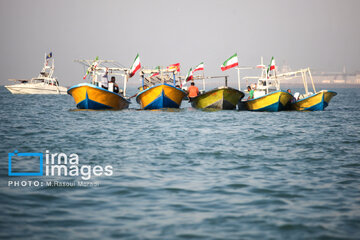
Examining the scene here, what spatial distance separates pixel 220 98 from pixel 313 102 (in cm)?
670

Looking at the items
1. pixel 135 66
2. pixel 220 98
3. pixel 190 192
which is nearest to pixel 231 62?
pixel 220 98

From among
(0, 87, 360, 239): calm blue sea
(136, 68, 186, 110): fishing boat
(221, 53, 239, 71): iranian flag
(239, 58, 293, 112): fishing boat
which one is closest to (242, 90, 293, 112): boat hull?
(239, 58, 293, 112): fishing boat

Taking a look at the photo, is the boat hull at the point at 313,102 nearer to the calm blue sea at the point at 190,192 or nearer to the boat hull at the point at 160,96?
the boat hull at the point at 160,96

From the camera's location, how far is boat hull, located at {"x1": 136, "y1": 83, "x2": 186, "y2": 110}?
83.7ft

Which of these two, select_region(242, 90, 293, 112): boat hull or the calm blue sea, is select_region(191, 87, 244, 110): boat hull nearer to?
select_region(242, 90, 293, 112): boat hull

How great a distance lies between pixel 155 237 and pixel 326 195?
372 centimetres

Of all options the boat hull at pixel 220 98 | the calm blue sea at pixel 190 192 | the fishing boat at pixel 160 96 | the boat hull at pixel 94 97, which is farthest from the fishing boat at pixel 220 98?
the calm blue sea at pixel 190 192

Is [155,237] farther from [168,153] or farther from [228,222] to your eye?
[168,153]

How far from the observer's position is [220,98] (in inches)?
1067

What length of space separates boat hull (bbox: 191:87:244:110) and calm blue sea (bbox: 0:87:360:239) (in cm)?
1300

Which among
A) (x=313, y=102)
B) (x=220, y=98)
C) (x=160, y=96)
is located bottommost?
(x=313, y=102)

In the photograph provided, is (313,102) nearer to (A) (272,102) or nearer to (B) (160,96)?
(A) (272,102)

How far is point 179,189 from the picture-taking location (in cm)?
739

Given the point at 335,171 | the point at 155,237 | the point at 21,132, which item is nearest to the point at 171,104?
the point at 21,132
